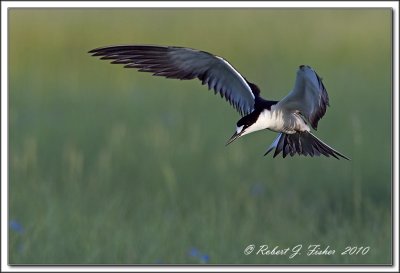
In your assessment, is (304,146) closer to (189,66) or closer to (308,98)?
(308,98)

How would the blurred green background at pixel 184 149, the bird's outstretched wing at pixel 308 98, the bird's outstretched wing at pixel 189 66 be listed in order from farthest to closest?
the blurred green background at pixel 184 149 < the bird's outstretched wing at pixel 189 66 < the bird's outstretched wing at pixel 308 98

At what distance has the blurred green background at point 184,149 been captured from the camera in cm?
448

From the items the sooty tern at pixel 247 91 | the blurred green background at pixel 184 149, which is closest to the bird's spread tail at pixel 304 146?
the sooty tern at pixel 247 91

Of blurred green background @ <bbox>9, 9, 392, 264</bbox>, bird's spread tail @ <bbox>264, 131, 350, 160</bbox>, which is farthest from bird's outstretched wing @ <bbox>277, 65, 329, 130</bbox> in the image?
blurred green background @ <bbox>9, 9, 392, 264</bbox>

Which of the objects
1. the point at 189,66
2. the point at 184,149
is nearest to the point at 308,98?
the point at 189,66

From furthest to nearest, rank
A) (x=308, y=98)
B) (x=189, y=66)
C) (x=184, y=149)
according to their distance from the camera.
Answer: (x=184, y=149)
(x=189, y=66)
(x=308, y=98)

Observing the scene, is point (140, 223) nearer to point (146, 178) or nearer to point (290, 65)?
point (146, 178)

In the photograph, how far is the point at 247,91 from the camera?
3111 mm

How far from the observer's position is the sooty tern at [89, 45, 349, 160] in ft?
9.34

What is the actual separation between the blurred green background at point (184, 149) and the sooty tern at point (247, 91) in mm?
1139

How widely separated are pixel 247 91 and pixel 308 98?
0.93 feet

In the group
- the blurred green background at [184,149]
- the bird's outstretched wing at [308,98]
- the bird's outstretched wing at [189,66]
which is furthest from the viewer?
the blurred green background at [184,149]

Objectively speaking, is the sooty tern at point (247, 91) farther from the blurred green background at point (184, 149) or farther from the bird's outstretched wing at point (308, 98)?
the blurred green background at point (184, 149)

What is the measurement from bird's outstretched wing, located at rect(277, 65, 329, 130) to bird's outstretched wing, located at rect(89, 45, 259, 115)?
0.60ft
